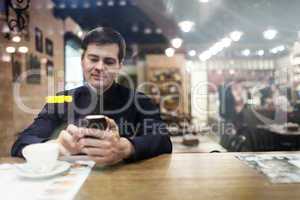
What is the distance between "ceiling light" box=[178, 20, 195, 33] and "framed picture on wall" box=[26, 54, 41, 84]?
4.91 feet

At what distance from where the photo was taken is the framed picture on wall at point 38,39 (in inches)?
80.1

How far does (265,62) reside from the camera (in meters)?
3.33

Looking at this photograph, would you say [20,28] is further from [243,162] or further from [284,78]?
[284,78]

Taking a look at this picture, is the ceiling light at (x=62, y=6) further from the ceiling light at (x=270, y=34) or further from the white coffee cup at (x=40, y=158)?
the ceiling light at (x=270, y=34)

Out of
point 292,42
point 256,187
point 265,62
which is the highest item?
point 292,42

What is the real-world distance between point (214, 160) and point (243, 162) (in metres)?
0.10

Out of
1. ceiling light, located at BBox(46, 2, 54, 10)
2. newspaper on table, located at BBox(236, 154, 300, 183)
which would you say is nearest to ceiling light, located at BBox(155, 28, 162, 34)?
ceiling light, located at BBox(46, 2, 54, 10)

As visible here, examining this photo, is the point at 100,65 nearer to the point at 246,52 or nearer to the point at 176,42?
the point at 176,42

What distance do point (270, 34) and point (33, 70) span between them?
2538mm

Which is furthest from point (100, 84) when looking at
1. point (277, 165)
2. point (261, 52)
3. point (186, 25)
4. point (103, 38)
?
point (261, 52)

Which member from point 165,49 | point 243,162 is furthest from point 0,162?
point 165,49

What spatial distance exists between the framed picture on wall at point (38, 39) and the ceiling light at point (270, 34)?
231cm

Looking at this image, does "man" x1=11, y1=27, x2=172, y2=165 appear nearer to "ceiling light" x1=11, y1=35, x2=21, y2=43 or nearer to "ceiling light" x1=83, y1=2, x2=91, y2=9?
"ceiling light" x1=11, y1=35, x2=21, y2=43

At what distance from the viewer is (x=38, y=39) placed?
2.05m
